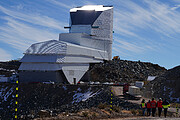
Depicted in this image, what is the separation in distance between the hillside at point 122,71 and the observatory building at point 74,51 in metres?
2.41

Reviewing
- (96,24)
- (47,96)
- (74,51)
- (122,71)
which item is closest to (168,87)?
(47,96)

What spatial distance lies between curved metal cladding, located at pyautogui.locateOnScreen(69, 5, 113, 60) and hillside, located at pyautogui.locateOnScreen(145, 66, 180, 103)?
2722 centimetres

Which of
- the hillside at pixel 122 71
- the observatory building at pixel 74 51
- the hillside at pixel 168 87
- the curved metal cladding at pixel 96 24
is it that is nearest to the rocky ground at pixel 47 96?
the observatory building at pixel 74 51

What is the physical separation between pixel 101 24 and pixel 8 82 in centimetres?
3080

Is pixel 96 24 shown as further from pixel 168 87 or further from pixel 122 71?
pixel 168 87

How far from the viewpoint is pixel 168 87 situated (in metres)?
45.7

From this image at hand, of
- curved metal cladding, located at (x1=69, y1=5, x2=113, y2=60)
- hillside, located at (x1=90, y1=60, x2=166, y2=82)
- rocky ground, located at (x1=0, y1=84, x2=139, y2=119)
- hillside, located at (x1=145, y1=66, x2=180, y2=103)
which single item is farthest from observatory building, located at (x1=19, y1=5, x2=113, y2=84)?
hillside, located at (x1=145, y1=66, x2=180, y2=103)

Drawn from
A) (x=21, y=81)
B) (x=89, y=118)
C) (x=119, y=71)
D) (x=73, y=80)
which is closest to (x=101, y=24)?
(x=119, y=71)

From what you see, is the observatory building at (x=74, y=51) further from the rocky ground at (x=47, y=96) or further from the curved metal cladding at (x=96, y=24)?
the rocky ground at (x=47, y=96)

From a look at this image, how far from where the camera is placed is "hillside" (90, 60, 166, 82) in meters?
64.8

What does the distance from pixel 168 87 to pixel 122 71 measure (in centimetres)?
2521

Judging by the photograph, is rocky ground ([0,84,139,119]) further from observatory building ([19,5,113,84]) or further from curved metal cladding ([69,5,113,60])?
curved metal cladding ([69,5,113,60])

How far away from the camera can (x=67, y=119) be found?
723 inches

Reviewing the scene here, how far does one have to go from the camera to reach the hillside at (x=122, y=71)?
64812 mm
